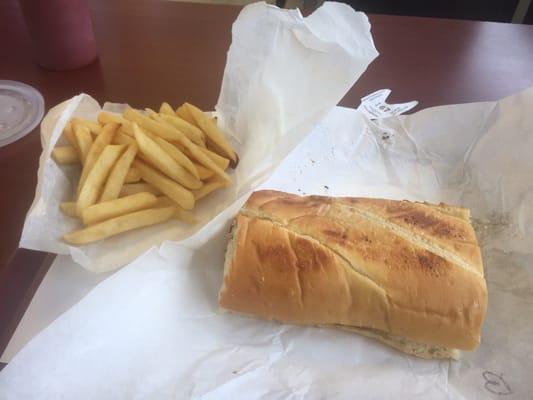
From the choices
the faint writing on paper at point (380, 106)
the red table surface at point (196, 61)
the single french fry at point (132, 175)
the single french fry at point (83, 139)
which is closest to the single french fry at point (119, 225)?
the single french fry at point (132, 175)

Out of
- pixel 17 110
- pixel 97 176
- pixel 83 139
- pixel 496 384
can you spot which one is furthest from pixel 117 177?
pixel 496 384

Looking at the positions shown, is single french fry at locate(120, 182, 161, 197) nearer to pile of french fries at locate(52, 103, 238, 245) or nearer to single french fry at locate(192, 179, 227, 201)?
pile of french fries at locate(52, 103, 238, 245)

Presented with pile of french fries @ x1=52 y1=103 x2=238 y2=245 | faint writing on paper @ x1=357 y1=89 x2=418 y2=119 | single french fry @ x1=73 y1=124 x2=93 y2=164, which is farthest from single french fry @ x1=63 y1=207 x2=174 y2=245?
faint writing on paper @ x1=357 y1=89 x2=418 y2=119

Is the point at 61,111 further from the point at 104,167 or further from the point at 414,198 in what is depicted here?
the point at 414,198

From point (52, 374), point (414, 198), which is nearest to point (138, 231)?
point (52, 374)

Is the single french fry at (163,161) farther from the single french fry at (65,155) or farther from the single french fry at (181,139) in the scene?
the single french fry at (65,155)
